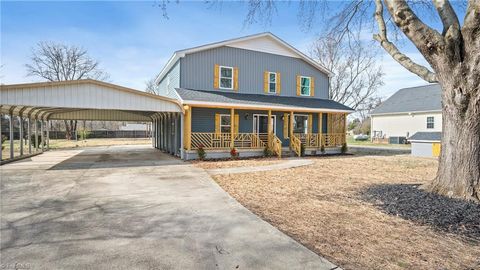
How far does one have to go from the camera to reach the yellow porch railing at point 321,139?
16766 mm

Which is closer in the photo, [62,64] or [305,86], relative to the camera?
[305,86]

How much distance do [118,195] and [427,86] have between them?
116 ft

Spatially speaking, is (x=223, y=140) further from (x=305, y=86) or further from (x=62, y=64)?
(x=62, y=64)

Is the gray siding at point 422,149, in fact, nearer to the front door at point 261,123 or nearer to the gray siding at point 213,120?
the gray siding at point 213,120

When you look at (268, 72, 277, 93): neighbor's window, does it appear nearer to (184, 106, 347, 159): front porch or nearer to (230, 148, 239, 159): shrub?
(184, 106, 347, 159): front porch

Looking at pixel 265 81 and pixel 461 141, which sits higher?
pixel 265 81

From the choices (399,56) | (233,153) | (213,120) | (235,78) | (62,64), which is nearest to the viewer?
(399,56)

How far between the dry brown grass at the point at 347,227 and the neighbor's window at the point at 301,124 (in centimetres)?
979

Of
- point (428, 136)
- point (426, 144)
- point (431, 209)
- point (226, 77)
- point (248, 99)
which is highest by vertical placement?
point (226, 77)

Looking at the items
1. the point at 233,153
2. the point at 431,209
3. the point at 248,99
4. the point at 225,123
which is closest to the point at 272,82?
the point at 248,99

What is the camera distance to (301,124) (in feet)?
59.1

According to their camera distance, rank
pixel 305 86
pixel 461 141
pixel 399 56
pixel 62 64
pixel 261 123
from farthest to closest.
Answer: pixel 62 64, pixel 305 86, pixel 261 123, pixel 399 56, pixel 461 141

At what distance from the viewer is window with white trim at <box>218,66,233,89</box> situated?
1544cm

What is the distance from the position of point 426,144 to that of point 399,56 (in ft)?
39.1
